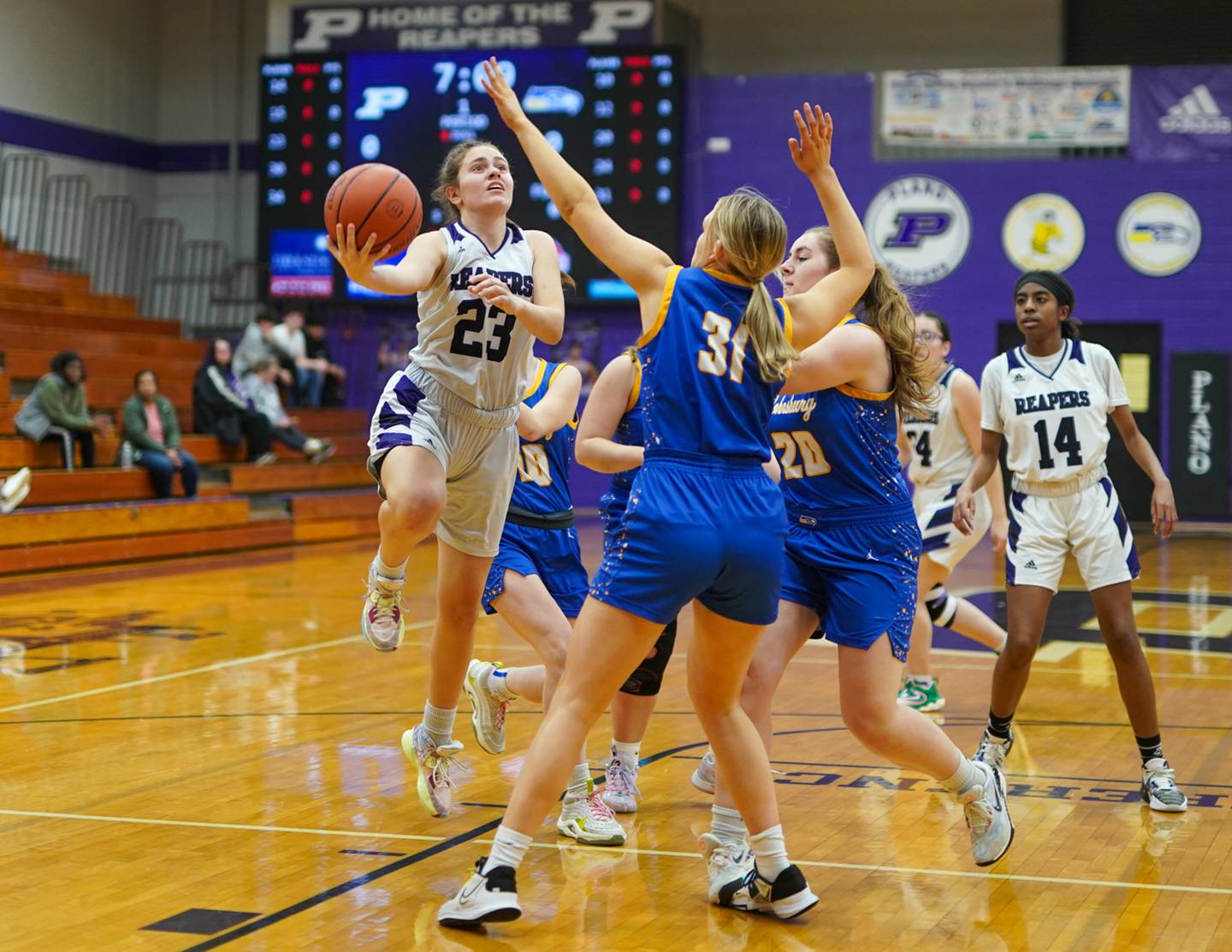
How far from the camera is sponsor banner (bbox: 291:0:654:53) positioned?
17.2 metres

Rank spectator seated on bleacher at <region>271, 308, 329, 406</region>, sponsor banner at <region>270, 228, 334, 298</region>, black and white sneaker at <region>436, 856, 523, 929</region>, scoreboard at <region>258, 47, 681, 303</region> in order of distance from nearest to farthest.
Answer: black and white sneaker at <region>436, 856, 523, 929</region> < scoreboard at <region>258, 47, 681, 303</region> < spectator seated on bleacher at <region>271, 308, 329, 406</region> < sponsor banner at <region>270, 228, 334, 298</region>

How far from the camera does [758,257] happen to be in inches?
140

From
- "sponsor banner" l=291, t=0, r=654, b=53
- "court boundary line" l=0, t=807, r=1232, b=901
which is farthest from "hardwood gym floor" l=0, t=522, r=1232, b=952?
"sponsor banner" l=291, t=0, r=654, b=53

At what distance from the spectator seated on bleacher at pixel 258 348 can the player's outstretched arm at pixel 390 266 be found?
11.4m

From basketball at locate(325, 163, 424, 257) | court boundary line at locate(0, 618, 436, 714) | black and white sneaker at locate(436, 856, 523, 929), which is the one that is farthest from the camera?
court boundary line at locate(0, 618, 436, 714)

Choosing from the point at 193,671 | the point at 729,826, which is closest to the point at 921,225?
the point at 193,671

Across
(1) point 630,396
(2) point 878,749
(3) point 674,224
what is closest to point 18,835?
(1) point 630,396

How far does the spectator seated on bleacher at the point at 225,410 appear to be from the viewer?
14727 millimetres

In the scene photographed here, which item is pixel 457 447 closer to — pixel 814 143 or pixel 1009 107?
pixel 814 143

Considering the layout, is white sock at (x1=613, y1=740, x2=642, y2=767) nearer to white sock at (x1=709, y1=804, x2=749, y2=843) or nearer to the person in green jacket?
white sock at (x1=709, y1=804, x2=749, y2=843)

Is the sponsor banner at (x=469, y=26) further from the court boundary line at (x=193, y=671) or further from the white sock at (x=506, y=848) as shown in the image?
the white sock at (x=506, y=848)

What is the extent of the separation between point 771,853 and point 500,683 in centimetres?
159

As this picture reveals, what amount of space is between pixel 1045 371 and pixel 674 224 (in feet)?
38.0

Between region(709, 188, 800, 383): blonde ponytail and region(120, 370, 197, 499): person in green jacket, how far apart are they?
10.3m
